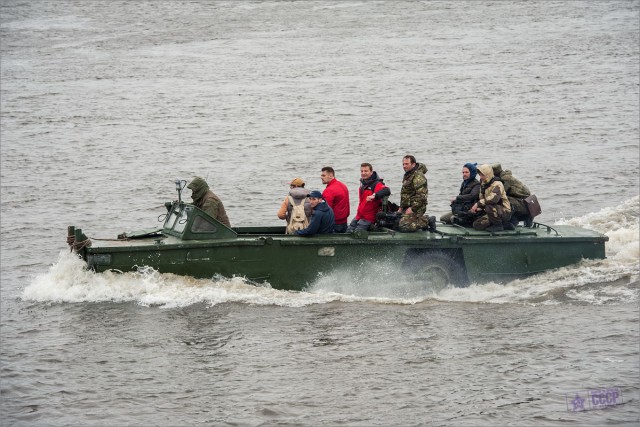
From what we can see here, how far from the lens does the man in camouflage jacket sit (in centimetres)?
1745

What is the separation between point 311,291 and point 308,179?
11754 mm

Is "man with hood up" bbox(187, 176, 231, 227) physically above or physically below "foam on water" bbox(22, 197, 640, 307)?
above

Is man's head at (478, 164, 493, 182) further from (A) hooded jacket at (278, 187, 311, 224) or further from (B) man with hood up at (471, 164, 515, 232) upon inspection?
(A) hooded jacket at (278, 187, 311, 224)

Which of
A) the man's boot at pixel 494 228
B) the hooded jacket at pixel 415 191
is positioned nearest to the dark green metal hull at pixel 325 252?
the man's boot at pixel 494 228

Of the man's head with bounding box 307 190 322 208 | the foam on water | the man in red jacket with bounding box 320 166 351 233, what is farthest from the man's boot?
the man's head with bounding box 307 190 322 208

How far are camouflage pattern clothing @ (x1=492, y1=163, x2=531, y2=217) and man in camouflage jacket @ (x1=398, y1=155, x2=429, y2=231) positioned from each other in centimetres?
138

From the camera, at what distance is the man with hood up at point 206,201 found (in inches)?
680

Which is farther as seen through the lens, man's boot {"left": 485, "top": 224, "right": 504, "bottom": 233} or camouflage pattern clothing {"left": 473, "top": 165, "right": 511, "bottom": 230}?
man's boot {"left": 485, "top": 224, "right": 504, "bottom": 233}

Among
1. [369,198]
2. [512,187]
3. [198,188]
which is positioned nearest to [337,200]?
[369,198]

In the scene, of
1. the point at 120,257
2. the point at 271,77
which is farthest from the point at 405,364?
the point at 271,77

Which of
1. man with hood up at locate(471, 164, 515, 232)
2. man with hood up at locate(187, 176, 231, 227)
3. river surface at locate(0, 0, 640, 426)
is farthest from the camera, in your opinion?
man with hood up at locate(471, 164, 515, 232)

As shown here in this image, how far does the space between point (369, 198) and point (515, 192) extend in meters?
2.56

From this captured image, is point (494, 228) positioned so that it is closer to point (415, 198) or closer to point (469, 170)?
point (469, 170)

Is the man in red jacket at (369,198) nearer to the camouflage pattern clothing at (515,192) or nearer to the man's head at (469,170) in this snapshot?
the man's head at (469,170)
